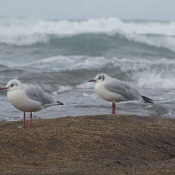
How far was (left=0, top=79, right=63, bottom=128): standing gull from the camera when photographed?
535 centimetres

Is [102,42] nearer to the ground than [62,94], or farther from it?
farther from it

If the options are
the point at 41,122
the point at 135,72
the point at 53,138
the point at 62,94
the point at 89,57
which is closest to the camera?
the point at 53,138

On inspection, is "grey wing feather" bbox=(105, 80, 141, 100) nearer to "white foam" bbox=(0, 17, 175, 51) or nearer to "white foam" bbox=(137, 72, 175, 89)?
"white foam" bbox=(137, 72, 175, 89)

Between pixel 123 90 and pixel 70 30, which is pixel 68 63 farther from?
pixel 70 30

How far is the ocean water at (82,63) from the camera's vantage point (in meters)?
8.84

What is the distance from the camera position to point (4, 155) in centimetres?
421

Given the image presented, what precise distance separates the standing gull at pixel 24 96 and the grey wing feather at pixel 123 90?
1.39 m

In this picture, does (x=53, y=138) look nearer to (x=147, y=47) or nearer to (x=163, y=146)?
(x=163, y=146)

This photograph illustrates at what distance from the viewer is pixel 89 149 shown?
14.6 ft

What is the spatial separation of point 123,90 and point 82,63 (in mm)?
9915

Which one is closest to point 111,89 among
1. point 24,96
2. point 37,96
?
point 37,96

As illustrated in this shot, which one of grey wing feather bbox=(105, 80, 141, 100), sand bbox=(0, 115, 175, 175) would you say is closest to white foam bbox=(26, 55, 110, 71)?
grey wing feather bbox=(105, 80, 141, 100)

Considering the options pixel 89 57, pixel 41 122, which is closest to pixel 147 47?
pixel 89 57

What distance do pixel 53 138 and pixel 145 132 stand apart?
1239mm
